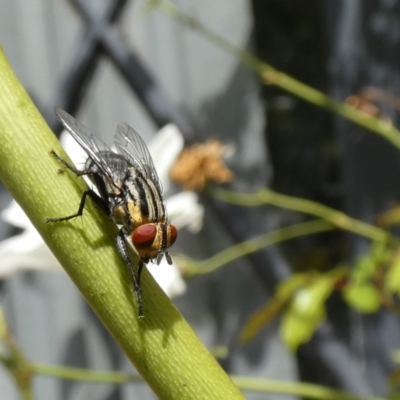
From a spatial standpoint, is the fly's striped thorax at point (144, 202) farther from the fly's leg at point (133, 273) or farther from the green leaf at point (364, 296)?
the green leaf at point (364, 296)

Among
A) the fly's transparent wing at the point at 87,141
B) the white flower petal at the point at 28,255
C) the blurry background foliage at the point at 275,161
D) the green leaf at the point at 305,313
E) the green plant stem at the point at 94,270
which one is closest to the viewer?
the green plant stem at the point at 94,270

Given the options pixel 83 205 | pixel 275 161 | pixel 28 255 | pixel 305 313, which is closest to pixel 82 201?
pixel 83 205

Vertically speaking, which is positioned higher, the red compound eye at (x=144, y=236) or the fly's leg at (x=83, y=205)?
the red compound eye at (x=144, y=236)

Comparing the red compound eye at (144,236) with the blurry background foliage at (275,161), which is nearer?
the red compound eye at (144,236)

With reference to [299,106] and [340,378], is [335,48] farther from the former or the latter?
[340,378]

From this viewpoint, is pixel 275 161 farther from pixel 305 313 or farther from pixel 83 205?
pixel 83 205

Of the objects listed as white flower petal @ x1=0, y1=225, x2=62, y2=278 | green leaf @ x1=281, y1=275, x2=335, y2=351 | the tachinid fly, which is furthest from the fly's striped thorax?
green leaf @ x1=281, y1=275, x2=335, y2=351

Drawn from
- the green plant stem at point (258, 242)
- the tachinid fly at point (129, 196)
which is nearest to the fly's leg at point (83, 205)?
the tachinid fly at point (129, 196)

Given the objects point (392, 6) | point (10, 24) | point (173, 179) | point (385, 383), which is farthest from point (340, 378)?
point (10, 24)

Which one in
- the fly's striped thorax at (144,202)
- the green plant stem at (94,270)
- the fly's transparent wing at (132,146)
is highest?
the fly's transparent wing at (132,146)
